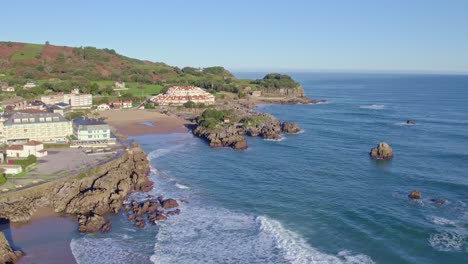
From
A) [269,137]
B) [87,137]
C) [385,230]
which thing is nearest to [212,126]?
[269,137]

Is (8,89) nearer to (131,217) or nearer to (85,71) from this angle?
(85,71)

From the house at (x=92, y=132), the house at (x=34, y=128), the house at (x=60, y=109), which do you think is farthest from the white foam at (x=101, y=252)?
the house at (x=60, y=109)

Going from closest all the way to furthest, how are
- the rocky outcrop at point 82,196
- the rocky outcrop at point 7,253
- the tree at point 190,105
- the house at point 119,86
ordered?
the rocky outcrop at point 7,253, the rocky outcrop at point 82,196, the tree at point 190,105, the house at point 119,86

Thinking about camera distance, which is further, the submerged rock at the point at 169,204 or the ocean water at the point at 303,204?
the submerged rock at the point at 169,204

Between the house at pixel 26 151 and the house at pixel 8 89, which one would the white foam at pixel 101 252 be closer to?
the house at pixel 26 151

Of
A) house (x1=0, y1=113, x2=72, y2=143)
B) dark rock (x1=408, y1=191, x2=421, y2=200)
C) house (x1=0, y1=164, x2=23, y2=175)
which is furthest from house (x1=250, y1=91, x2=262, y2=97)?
house (x1=0, y1=164, x2=23, y2=175)

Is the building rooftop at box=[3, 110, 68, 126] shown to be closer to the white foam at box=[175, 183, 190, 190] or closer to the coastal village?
the coastal village

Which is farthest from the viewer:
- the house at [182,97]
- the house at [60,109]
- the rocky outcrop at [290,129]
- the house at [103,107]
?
the house at [182,97]
